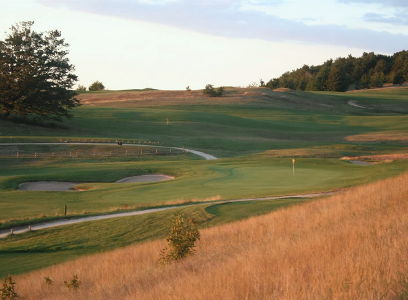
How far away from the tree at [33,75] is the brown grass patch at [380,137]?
42399 mm

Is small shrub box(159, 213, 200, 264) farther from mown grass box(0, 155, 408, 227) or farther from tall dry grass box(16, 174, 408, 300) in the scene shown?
mown grass box(0, 155, 408, 227)

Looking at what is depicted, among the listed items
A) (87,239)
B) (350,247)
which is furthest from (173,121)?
(350,247)

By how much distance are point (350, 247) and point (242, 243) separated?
5.00 m

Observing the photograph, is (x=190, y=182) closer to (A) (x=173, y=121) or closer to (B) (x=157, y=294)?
(B) (x=157, y=294)

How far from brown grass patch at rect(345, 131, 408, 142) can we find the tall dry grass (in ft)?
177

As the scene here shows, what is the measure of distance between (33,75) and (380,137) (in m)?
49.9

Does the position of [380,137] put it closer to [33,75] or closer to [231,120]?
[231,120]

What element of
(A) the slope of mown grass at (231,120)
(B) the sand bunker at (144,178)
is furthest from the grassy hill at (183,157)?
(B) the sand bunker at (144,178)

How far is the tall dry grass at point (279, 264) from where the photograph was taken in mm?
5938

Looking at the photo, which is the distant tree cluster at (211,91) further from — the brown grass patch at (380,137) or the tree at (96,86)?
the tree at (96,86)

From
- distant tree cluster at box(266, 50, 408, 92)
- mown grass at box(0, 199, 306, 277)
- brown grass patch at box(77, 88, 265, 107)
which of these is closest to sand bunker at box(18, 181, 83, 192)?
Result: mown grass at box(0, 199, 306, 277)

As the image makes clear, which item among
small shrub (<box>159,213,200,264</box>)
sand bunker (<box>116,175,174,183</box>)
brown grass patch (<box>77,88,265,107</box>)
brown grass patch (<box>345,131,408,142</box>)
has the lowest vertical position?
brown grass patch (<box>345,131,408,142</box>)

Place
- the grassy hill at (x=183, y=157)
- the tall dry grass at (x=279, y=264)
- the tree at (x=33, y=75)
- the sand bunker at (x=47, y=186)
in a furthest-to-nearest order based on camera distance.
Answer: the tree at (x=33, y=75) → the sand bunker at (x=47, y=186) → the grassy hill at (x=183, y=157) → the tall dry grass at (x=279, y=264)

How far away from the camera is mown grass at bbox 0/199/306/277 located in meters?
16.1
